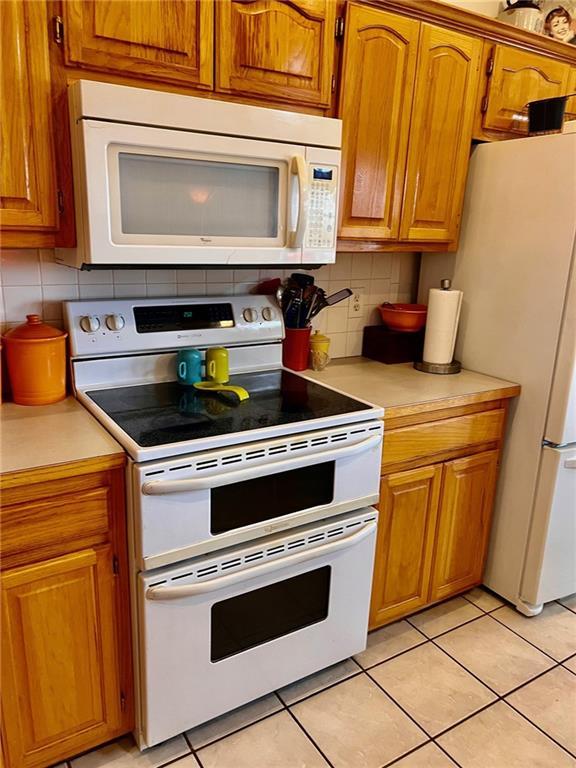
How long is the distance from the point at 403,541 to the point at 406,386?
53cm

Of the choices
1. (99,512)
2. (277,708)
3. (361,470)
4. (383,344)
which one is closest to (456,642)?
(277,708)

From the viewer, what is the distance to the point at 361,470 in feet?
5.41

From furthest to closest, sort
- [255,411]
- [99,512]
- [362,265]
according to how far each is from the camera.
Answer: [362,265]
[255,411]
[99,512]

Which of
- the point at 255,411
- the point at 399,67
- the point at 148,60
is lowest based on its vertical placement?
the point at 255,411

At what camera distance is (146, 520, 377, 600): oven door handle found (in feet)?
4.48

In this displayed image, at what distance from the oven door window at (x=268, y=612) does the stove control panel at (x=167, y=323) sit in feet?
2.62

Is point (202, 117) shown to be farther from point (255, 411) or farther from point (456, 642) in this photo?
point (456, 642)

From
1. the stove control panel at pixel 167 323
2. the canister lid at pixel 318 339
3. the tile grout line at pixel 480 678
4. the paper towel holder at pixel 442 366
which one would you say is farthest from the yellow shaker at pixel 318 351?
the tile grout line at pixel 480 678

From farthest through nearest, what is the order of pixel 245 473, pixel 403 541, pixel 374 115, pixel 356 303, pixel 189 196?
pixel 356 303, pixel 403 541, pixel 374 115, pixel 189 196, pixel 245 473

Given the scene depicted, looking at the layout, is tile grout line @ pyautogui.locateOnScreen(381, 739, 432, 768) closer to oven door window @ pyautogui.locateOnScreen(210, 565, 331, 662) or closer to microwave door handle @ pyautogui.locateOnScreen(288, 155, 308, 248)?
oven door window @ pyautogui.locateOnScreen(210, 565, 331, 662)

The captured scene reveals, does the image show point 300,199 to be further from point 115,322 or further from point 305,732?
point 305,732

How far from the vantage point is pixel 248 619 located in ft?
5.12

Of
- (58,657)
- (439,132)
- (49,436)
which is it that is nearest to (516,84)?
→ (439,132)

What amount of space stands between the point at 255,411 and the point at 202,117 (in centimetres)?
79
